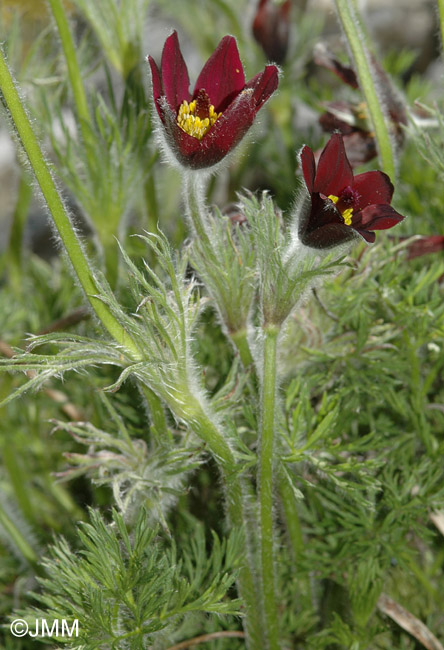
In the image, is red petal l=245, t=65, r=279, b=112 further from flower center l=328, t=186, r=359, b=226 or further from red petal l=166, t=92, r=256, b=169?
flower center l=328, t=186, r=359, b=226

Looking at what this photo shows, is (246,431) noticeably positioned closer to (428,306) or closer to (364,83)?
(428,306)

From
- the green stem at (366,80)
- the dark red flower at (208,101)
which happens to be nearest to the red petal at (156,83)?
the dark red flower at (208,101)

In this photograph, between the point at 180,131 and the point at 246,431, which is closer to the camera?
the point at 180,131

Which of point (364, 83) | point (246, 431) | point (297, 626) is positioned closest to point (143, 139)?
point (364, 83)

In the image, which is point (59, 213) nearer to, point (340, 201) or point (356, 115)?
point (340, 201)

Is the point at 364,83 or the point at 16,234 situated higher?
the point at 364,83

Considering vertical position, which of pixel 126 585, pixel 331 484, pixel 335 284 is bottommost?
pixel 331 484

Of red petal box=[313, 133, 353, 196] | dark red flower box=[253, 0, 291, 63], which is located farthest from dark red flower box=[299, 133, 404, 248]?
dark red flower box=[253, 0, 291, 63]

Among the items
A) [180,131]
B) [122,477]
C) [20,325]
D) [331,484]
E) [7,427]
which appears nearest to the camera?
[180,131]

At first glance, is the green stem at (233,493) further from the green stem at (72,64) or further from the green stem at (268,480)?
the green stem at (72,64)
